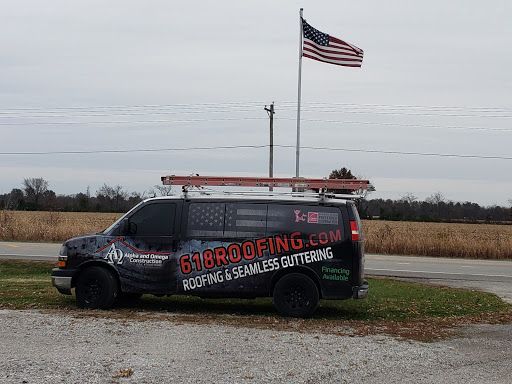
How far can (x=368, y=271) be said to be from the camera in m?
18.7

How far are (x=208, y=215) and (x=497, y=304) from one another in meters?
6.02

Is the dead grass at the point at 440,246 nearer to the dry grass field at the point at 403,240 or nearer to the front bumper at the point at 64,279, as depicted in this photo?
the dry grass field at the point at 403,240

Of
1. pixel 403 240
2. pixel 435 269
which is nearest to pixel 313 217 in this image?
pixel 435 269

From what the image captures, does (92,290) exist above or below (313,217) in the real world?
below

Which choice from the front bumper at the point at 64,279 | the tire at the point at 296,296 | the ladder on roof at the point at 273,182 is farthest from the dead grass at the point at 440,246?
the front bumper at the point at 64,279

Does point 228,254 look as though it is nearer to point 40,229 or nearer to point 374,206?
point 40,229

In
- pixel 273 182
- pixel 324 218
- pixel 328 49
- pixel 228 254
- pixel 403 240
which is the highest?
pixel 328 49

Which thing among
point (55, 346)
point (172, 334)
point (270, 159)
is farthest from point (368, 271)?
point (270, 159)

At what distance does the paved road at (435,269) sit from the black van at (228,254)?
5.32 metres

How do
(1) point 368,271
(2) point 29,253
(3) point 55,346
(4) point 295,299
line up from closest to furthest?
(3) point 55,346 → (4) point 295,299 → (1) point 368,271 → (2) point 29,253

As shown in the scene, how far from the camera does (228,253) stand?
10.2 meters

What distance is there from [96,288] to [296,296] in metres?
3.25

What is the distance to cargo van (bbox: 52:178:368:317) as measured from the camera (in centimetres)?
1003

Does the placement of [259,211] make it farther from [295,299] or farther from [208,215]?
[295,299]
